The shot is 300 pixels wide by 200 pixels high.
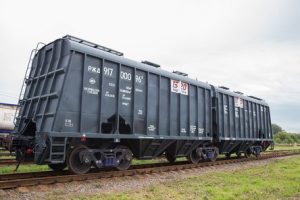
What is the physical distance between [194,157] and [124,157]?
606 cm

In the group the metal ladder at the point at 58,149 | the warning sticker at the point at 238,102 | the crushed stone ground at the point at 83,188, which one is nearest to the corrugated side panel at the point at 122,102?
the metal ladder at the point at 58,149

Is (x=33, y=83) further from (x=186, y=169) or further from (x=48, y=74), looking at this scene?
(x=186, y=169)

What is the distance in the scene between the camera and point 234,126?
2012 cm

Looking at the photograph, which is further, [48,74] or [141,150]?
[141,150]

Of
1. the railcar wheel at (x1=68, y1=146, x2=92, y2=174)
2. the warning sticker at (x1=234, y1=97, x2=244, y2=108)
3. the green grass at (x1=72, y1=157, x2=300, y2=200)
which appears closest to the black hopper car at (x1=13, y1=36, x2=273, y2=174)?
the railcar wheel at (x1=68, y1=146, x2=92, y2=174)

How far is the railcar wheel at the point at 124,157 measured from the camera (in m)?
12.3

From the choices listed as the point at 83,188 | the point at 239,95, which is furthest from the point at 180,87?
the point at 83,188

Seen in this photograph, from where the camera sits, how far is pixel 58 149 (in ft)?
33.6

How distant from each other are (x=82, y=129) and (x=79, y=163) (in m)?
1.23

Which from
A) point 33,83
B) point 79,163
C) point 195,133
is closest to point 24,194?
point 79,163

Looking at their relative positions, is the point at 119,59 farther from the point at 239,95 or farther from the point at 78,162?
the point at 239,95

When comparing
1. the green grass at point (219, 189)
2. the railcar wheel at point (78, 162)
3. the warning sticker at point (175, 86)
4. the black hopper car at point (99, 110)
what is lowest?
the green grass at point (219, 189)

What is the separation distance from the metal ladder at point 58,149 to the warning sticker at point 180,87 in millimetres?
6571

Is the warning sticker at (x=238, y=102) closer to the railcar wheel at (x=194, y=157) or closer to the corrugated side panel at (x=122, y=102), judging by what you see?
the corrugated side panel at (x=122, y=102)
